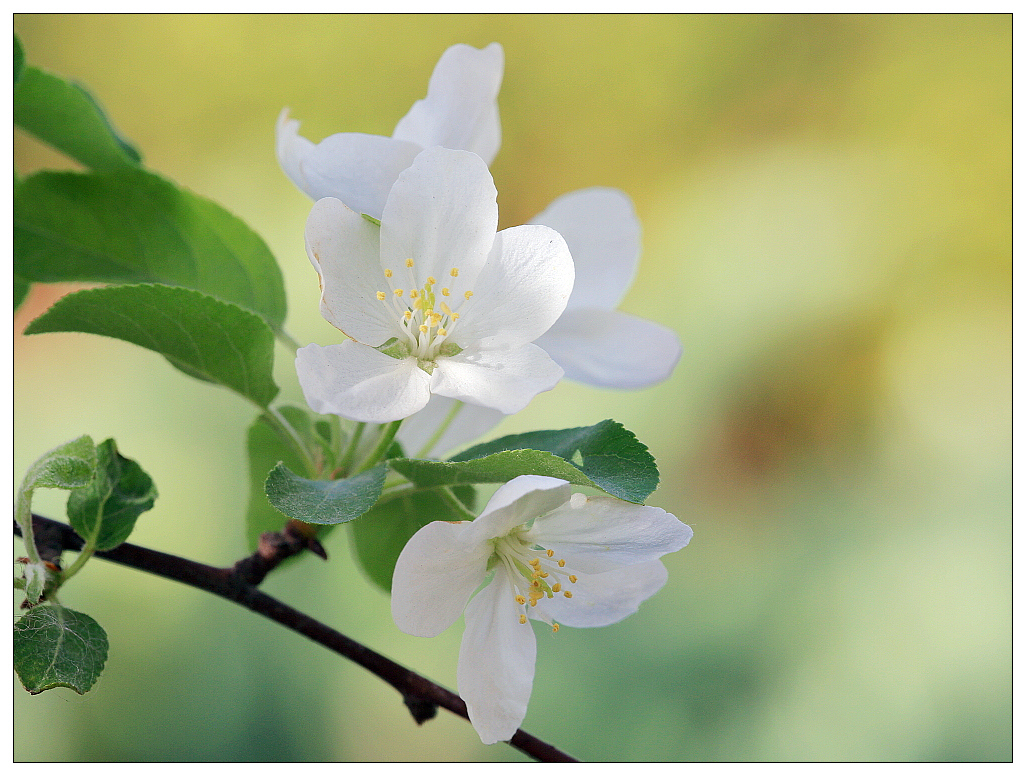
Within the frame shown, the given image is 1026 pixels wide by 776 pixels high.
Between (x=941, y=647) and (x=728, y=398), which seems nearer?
(x=941, y=647)

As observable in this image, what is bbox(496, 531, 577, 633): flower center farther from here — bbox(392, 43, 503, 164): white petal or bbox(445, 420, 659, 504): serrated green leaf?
bbox(392, 43, 503, 164): white petal

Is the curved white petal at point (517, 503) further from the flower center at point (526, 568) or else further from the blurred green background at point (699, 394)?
the blurred green background at point (699, 394)

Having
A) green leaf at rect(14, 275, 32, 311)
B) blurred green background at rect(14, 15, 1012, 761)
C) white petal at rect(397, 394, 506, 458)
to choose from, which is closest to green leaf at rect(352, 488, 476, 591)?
white petal at rect(397, 394, 506, 458)

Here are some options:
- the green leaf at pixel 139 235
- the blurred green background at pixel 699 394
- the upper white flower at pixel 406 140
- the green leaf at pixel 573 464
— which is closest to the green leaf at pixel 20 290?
the green leaf at pixel 139 235

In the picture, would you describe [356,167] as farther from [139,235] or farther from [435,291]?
[139,235]

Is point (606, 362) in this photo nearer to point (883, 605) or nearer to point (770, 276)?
point (883, 605)

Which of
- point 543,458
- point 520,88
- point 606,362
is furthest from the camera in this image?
point 520,88

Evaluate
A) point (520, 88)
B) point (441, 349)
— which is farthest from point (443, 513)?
point (520, 88)
